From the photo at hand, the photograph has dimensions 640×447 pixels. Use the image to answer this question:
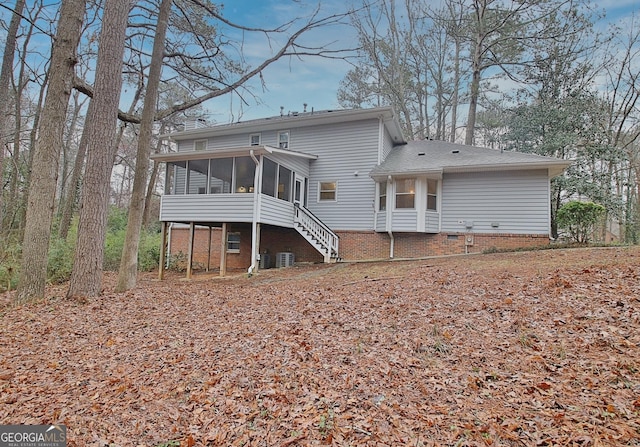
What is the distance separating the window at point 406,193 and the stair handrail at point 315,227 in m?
2.91

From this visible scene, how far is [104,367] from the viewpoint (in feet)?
12.5

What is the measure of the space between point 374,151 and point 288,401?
12038 millimetres

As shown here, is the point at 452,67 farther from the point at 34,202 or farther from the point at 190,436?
the point at 190,436

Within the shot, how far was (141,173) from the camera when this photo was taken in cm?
829

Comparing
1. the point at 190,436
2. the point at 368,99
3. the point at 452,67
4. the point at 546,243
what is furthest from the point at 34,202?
the point at 452,67

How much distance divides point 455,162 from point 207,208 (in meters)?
9.21

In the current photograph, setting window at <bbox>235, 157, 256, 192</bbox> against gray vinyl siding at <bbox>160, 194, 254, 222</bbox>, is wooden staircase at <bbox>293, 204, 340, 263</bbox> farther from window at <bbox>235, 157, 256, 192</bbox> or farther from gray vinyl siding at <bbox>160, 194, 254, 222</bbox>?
gray vinyl siding at <bbox>160, 194, 254, 222</bbox>

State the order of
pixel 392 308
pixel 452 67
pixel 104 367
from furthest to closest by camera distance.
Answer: pixel 452 67
pixel 392 308
pixel 104 367

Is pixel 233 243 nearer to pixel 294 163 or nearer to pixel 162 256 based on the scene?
pixel 162 256

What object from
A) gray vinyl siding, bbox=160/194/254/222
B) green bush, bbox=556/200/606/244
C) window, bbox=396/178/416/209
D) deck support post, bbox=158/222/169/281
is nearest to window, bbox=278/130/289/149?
gray vinyl siding, bbox=160/194/254/222

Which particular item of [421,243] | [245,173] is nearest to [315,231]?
[245,173]

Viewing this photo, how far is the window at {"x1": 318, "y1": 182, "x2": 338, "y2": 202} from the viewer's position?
571 inches

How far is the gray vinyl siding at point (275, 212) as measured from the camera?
1163 centimetres

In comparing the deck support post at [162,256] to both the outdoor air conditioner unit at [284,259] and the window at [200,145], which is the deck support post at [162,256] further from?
the window at [200,145]
